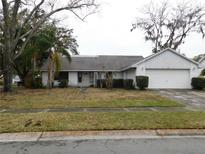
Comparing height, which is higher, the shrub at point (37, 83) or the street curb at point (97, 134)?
the shrub at point (37, 83)

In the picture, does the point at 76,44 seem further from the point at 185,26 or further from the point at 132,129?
Result: the point at 132,129

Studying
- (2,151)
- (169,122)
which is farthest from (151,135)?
(2,151)

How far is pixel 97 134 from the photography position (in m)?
6.97

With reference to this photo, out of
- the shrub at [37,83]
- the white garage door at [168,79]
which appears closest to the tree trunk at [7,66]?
the shrub at [37,83]

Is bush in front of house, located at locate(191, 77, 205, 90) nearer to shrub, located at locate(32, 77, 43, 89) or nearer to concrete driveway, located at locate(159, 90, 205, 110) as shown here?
concrete driveway, located at locate(159, 90, 205, 110)

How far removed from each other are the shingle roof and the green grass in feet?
71.4

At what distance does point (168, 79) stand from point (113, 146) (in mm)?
19453

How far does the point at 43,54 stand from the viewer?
2866 centimetres

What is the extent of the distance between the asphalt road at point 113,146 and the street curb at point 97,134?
295mm

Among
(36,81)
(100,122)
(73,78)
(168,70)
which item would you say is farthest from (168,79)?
(100,122)

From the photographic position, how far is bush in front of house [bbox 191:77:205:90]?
74.4ft

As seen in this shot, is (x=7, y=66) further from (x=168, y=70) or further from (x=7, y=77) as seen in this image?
(x=168, y=70)

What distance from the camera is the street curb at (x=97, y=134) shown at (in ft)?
21.6

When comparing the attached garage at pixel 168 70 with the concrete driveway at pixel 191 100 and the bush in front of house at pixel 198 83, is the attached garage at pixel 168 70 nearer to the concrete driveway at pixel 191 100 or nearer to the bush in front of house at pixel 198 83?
the bush in front of house at pixel 198 83
